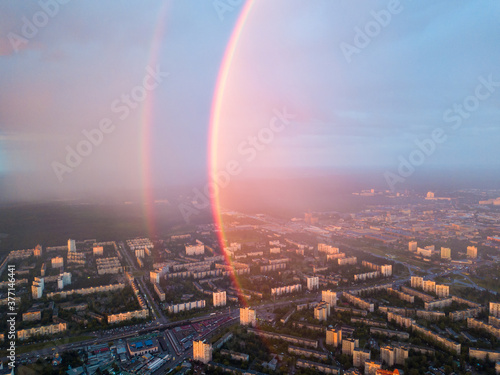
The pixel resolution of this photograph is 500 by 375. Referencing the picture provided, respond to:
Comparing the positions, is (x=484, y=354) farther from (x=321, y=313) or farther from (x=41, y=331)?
(x=41, y=331)

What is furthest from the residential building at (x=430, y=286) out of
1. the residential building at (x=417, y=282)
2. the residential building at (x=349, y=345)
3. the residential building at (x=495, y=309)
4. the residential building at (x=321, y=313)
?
the residential building at (x=349, y=345)

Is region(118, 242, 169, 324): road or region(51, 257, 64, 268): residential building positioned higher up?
region(51, 257, 64, 268): residential building

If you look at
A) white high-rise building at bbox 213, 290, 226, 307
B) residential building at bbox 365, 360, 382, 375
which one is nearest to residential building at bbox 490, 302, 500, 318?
residential building at bbox 365, 360, 382, 375

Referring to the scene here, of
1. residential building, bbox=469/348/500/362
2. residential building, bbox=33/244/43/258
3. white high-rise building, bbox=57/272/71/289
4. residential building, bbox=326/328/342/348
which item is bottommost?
residential building, bbox=469/348/500/362

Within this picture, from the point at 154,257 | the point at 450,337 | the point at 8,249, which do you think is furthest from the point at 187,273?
the point at 8,249

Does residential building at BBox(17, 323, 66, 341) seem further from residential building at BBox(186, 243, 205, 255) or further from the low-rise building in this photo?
residential building at BBox(186, 243, 205, 255)

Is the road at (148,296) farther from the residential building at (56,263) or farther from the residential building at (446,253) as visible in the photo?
the residential building at (446,253)

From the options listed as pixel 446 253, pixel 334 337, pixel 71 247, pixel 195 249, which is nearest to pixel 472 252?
pixel 446 253

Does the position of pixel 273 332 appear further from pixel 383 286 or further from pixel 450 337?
pixel 383 286
